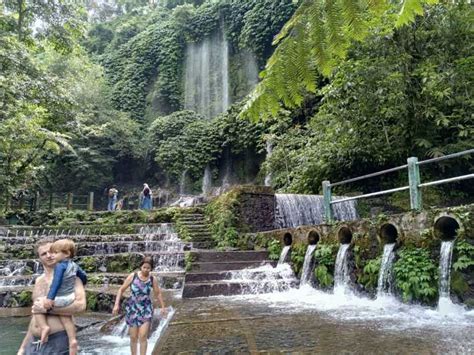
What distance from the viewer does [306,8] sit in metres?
1.90

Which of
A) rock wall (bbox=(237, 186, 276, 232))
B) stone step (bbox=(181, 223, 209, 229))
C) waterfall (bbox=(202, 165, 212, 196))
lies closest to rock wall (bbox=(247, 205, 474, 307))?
rock wall (bbox=(237, 186, 276, 232))

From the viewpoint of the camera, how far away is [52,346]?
2.47m

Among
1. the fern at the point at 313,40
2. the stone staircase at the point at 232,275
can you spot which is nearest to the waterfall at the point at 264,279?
the stone staircase at the point at 232,275

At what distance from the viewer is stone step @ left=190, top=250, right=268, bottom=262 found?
29.0 ft

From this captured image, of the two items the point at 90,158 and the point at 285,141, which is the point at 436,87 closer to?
the point at 285,141

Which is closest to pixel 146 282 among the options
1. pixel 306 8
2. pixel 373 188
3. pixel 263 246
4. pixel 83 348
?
pixel 83 348

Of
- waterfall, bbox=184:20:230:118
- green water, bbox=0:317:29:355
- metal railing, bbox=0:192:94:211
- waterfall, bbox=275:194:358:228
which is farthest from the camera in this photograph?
waterfall, bbox=184:20:230:118

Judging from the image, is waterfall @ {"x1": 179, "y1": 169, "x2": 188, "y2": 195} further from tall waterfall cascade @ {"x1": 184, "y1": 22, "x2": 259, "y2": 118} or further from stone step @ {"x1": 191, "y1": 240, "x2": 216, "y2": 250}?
stone step @ {"x1": 191, "y1": 240, "x2": 216, "y2": 250}

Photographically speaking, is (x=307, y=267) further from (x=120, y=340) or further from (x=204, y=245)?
(x=204, y=245)

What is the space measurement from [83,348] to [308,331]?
8.35ft

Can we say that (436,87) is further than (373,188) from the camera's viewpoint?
No

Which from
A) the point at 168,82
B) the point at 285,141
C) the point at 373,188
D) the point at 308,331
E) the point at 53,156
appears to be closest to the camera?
the point at 308,331

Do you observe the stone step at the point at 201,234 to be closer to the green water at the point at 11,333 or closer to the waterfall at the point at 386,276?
the green water at the point at 11,333

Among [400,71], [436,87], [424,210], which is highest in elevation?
[400,71]
